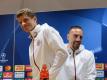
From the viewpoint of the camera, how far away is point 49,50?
2.25 metres

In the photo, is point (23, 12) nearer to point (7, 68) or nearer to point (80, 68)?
point (80, 68)

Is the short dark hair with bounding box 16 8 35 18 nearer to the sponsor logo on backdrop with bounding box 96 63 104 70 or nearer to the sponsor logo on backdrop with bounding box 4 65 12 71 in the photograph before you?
the sponsor logo on backdrop with bounding box 96 63 104 70

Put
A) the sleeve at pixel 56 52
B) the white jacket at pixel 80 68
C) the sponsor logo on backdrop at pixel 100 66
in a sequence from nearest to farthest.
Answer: the sleeve at pixel 56 52 → the white jacket at pixel 80 68 → the sponsor logo on backdrop at pixel 100 66

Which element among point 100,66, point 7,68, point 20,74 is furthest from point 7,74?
point 100,66

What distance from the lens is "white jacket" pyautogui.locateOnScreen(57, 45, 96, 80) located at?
2.99 m

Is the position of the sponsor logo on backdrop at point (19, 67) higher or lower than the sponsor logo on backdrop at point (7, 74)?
higher

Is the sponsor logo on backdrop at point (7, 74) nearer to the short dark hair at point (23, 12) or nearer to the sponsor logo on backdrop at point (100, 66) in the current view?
the sponsor logo on backdrop at point (100, 66)

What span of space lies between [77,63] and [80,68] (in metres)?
0.07

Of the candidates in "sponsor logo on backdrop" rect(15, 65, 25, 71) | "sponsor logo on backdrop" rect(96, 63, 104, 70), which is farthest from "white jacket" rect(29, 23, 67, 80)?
"sponsor logo on backdrop" rect(15, 65, 25, 71)

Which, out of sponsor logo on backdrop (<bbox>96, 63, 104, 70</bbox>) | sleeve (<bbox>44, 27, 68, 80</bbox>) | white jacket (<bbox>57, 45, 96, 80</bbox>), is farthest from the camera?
sponsor logo on backdrop (<bbox>96, 63, 104, 70</bbox>)

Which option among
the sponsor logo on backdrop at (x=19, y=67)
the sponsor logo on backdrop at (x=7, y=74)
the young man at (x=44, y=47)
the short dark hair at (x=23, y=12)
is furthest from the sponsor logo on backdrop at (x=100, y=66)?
the short dark hair at (x=23, y=12)

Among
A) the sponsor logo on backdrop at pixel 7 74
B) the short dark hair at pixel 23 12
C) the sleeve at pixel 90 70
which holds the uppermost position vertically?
the short dark hair at pixel 23 12

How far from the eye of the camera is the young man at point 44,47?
86.0 inches

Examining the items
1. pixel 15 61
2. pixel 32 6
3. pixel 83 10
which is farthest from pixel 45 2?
pixel 15 61
